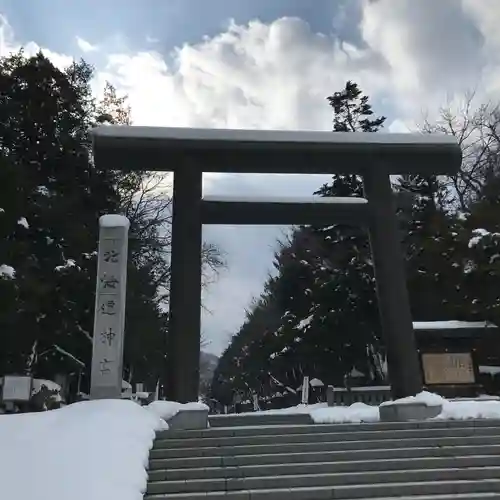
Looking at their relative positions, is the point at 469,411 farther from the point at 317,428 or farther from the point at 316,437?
the point at 316,437

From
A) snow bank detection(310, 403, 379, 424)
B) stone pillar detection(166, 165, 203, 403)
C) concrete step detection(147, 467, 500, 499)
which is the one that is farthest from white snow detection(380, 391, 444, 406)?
stone pillar detection(166, 165, 203, 403)

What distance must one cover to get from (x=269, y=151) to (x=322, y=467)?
6710 mm

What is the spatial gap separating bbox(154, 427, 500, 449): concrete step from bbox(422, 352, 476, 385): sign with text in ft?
20.0

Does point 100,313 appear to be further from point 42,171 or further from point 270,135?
point 42,171

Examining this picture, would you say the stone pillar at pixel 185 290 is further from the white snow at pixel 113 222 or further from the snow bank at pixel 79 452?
the snow bank at pixel 79 452

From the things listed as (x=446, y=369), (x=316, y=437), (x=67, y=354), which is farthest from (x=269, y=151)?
(x=67, y=354)

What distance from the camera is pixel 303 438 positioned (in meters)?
7.93

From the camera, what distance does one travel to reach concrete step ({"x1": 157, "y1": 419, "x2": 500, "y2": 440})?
8.09m

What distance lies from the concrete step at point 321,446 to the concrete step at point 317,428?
41cm

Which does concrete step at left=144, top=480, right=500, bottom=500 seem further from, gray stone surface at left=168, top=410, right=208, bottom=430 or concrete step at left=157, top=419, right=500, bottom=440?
gray stone surface at left=168, top=410, right=208, bottom=430

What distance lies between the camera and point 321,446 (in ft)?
25.0

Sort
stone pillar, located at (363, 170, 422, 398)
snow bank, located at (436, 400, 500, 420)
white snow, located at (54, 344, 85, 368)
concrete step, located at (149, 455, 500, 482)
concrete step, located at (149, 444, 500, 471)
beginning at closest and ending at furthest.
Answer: concrete step, located at (149, 455, 500, 482) → concrete step, located at (149, 444, 500, 471) → snow bank, located at (436, 400, 500, 420) → stone pillar, located at (363, 170, 422, 398) → white snow, located at (54, 344, 85, 368)

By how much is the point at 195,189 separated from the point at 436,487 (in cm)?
737

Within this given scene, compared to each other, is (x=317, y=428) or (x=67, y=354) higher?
(x=67, y=354)
